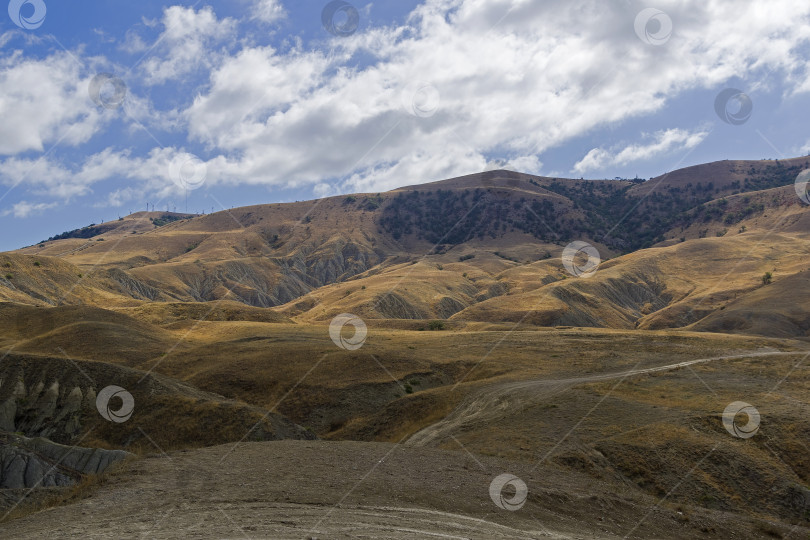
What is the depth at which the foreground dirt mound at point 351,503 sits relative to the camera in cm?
1174

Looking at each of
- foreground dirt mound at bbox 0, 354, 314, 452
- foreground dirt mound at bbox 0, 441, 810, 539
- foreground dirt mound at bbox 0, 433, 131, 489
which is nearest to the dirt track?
foreground dirt mound at bbox 0, 441, 810, 539

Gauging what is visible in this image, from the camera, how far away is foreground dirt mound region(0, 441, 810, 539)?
11.7 metres

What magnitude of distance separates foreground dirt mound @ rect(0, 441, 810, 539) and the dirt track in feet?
20.4

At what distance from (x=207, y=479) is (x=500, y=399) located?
703 inches

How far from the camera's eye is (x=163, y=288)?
10638 cm

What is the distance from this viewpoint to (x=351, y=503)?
45.2 feet

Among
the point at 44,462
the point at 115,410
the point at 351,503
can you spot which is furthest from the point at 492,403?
the point at 44,462

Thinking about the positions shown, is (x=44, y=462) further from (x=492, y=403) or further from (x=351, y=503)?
(x=492, y=403)

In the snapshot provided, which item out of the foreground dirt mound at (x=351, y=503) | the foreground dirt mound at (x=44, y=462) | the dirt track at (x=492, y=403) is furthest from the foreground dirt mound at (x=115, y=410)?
the foreground dirt mound at (x=351, y=503)

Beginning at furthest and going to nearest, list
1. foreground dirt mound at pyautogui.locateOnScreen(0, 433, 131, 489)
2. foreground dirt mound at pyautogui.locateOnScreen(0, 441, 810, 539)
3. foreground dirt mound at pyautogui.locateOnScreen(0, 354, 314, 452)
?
foreground dirt mound at pyautogui.locateOnScreen(0, 354, 314, 452) < foreground dirt mound at pyautogui.locateOnScreen(0, 433, 131, 489) < foreground dirt mound at pyautogui.locateOnScreen(0, 441, 810, 539)

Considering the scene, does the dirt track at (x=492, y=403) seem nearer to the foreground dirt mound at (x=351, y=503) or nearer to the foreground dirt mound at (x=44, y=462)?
the foreground dirt mound at (x=351, y=503)

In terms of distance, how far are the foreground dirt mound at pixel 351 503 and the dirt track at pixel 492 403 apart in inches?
245

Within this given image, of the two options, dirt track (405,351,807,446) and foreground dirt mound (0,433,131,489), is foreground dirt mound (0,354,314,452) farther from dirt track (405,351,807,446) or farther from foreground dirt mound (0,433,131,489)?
dirt track (405,351,807,446)

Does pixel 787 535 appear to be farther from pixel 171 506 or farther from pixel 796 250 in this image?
pixel 796 250
